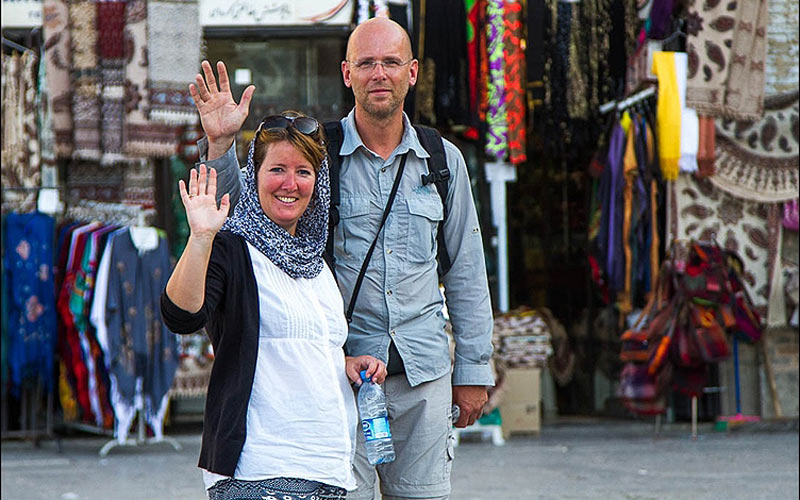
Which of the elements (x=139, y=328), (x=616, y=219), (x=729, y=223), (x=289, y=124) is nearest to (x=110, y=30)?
(x=139, y=328)

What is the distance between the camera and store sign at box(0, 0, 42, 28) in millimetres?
8586

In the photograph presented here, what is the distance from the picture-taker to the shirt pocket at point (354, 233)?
3604 millimetres

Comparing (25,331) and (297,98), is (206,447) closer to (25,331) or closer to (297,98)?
(25,331)

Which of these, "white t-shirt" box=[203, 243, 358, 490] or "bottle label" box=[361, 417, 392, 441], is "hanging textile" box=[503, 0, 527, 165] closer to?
"bottle label" box=[361, 417, 392, 441]

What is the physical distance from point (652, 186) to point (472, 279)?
523 cm

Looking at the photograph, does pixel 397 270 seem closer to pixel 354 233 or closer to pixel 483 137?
pixel 354 233

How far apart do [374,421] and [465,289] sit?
0.60 metres

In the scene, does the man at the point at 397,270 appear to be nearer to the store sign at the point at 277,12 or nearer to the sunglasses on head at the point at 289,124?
the sunglasses on head at the point at 289,124

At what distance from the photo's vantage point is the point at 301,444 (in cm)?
296

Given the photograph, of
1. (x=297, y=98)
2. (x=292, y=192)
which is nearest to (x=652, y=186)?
(x=297, y=98)

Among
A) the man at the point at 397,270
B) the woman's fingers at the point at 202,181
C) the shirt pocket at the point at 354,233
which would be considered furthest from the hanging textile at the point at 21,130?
the woman's fingers at the point at 202,181

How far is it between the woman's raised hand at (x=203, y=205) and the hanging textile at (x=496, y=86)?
5.69 metres

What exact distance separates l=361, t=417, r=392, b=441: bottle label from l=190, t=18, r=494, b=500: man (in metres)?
0.12

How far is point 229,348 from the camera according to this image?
2992 mm
